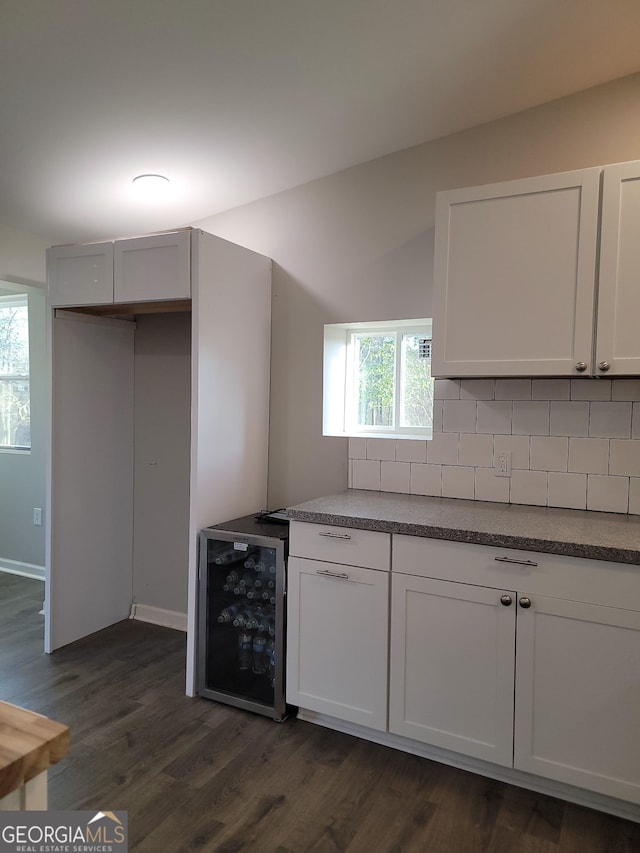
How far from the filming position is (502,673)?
201 cm

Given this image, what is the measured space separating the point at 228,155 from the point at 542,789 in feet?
9.35

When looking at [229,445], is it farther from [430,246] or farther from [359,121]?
[359,121]

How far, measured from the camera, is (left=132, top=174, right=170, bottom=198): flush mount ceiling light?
284cm

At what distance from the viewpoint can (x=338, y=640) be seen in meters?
2.30

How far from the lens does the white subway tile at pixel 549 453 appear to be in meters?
2.46

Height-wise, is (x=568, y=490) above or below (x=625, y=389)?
below

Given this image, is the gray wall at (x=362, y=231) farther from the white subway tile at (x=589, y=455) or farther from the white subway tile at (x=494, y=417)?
the white subway tile at (x=589, y=455)

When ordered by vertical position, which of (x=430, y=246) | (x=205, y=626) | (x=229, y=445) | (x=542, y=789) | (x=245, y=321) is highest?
(x=430, y=246)

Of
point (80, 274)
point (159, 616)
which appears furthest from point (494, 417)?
point (159, 616)

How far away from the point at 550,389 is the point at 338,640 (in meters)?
1.36

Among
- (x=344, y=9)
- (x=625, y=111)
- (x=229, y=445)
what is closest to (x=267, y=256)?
(x=229, y=445)

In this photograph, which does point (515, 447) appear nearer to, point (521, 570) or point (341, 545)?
point (521, 570)

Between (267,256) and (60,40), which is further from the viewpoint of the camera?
(267,256)

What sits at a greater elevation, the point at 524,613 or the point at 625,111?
the point at 625,111
